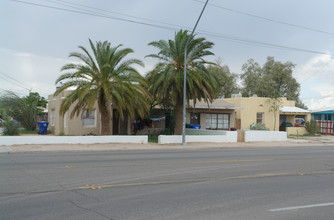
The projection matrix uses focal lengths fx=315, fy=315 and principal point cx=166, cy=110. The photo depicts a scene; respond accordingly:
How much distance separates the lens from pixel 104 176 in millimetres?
9508

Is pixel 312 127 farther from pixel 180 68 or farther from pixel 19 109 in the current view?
pixel 19 109

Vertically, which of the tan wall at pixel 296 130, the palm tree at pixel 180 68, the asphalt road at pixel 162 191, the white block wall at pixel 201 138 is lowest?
the asphalt road at pixel 162 191

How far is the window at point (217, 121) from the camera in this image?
32688mm

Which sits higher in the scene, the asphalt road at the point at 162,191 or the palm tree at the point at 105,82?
the palm tree at the point at 105,82

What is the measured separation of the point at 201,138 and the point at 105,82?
8.60 m

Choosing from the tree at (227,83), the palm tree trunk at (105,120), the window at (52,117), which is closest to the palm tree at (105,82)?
the palm tree trunk at (105,120)

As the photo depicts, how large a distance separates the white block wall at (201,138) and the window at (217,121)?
7.27 meters

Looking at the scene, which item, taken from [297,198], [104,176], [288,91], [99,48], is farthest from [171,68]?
[288,91]

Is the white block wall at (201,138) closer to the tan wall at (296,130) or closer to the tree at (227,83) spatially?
the tan wall at (296,130)

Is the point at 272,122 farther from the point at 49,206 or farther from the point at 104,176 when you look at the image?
the point at 49,206

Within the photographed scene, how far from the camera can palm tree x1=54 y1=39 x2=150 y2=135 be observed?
20250 millimetres

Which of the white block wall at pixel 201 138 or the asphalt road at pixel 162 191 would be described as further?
the white block wall at pixel 201 138

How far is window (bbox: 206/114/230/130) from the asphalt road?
67.7 ft

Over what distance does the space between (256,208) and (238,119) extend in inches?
1144
